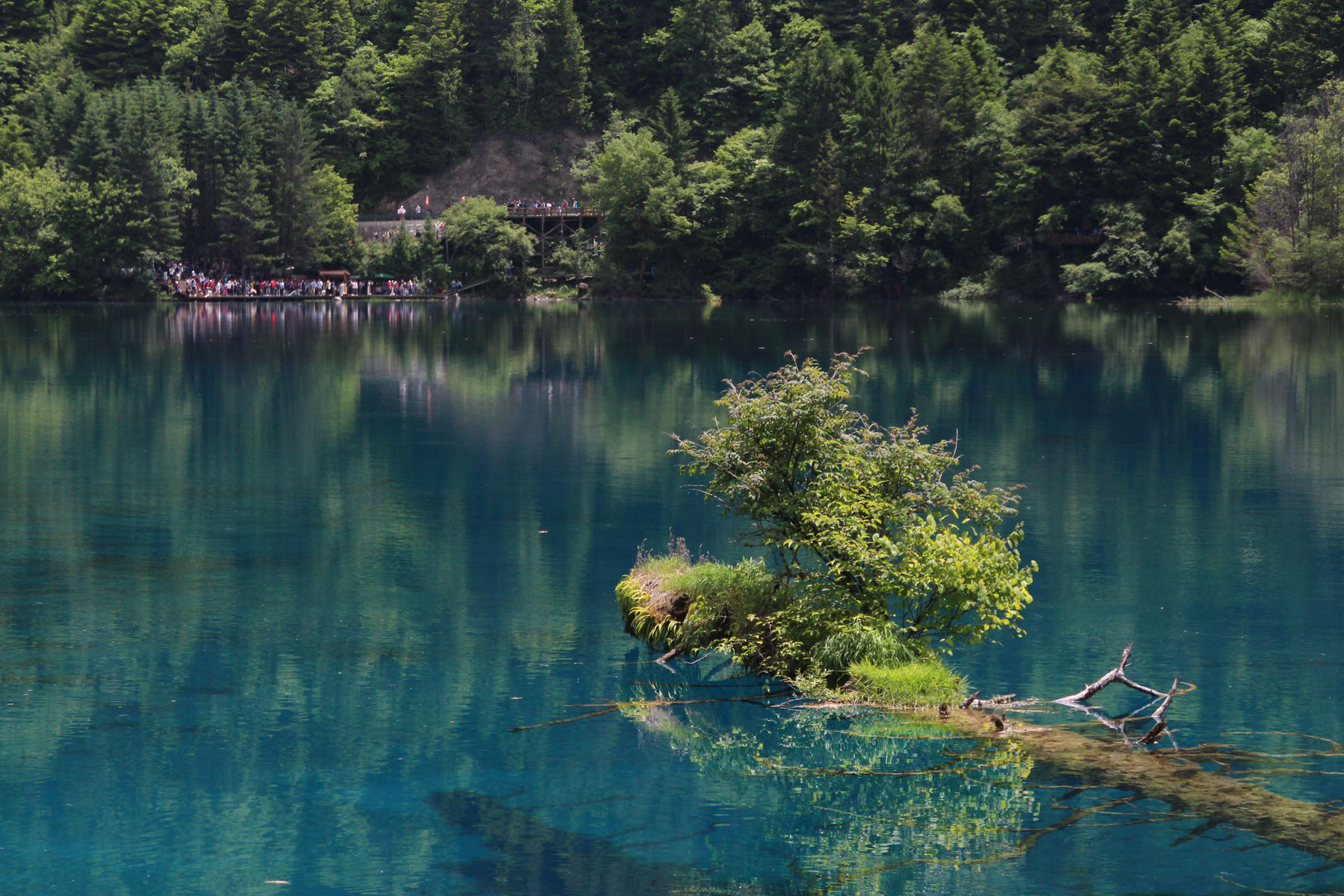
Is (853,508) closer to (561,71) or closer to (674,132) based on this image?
(674,132)

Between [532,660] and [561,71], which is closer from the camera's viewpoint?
[532,660]

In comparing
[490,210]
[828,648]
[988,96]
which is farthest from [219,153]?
[828,648]

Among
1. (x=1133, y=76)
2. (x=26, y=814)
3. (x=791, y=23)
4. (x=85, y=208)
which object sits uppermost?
(x=791, y=23)

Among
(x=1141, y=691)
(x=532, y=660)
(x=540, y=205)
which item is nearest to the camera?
(x=1141, y=691)

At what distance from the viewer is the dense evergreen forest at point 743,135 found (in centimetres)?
10706

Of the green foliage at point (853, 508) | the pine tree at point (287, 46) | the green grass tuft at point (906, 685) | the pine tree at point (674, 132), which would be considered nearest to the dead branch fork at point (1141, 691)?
the green grass tuft at point (906, 685)

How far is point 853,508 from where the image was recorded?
17719 millimetres

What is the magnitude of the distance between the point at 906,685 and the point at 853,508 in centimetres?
229

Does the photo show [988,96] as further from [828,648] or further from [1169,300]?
[828,648]

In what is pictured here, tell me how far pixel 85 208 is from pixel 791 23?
70423 millimetres

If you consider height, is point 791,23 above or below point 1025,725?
above

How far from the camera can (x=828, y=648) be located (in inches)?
680

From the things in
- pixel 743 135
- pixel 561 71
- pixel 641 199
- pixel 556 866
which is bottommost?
pixel 556 866

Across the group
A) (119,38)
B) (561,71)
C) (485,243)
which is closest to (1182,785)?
(485,243)
